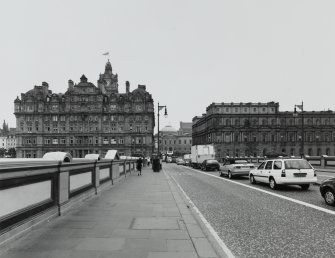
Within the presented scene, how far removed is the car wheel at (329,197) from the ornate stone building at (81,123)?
3529 inches

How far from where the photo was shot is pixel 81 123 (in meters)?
102

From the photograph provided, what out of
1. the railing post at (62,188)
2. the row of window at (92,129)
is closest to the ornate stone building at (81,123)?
the row of window at (92,129)

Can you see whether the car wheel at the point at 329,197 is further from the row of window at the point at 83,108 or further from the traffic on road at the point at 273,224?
the row of window at the point at 83,108

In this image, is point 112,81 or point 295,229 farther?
point 112,81

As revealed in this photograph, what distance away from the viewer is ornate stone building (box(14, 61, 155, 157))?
100m

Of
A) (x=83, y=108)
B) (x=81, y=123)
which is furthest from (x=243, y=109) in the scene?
(x=81, y=123)

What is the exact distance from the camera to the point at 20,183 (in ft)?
21.3

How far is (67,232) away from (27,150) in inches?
4020

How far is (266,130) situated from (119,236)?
114 m

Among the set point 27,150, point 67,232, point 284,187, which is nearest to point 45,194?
point 67,232

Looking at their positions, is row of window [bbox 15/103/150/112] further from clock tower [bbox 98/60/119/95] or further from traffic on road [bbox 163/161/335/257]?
traffic on road [bbox 163/161/335/257]

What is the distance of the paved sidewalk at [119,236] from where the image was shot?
551cm

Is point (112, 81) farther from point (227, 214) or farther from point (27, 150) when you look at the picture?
point (227, 214)

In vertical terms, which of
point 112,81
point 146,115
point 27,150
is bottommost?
point 27,150
